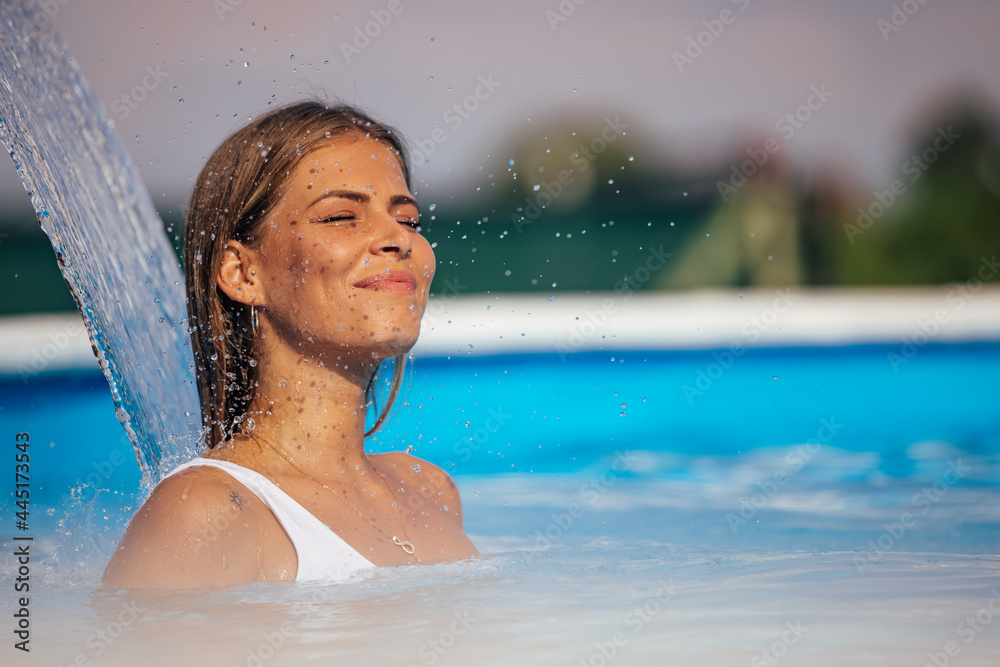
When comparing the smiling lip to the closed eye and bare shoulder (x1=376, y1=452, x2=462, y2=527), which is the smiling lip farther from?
bare shoulder (x1=376, y1=452, x2=462, y2=527)

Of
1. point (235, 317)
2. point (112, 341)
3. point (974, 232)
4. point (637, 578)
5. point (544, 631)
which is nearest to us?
point (544, 631)

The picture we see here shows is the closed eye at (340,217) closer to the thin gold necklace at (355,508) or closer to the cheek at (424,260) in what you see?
the cheek at (424,260)

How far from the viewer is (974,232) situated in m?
13.1

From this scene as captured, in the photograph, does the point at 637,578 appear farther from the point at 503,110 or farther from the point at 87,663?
the point at 503,110

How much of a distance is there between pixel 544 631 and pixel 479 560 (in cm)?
53

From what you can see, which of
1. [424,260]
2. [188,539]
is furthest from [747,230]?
[188,539]

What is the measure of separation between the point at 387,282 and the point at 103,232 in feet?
3.83

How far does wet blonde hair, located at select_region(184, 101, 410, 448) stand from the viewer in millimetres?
2027

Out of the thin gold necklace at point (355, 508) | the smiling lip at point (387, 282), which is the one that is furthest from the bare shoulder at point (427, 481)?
the smiling lip at point (387, 282)

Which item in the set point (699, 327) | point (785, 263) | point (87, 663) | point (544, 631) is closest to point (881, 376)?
point (699, 327)

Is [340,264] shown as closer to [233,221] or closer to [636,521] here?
[233,221]

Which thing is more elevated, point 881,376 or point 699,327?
point 699,327

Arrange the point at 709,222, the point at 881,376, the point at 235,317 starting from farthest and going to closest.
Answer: the point at 709,222 < the point at 881,376 < the point at 235,317

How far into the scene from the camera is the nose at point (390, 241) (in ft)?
6.50
